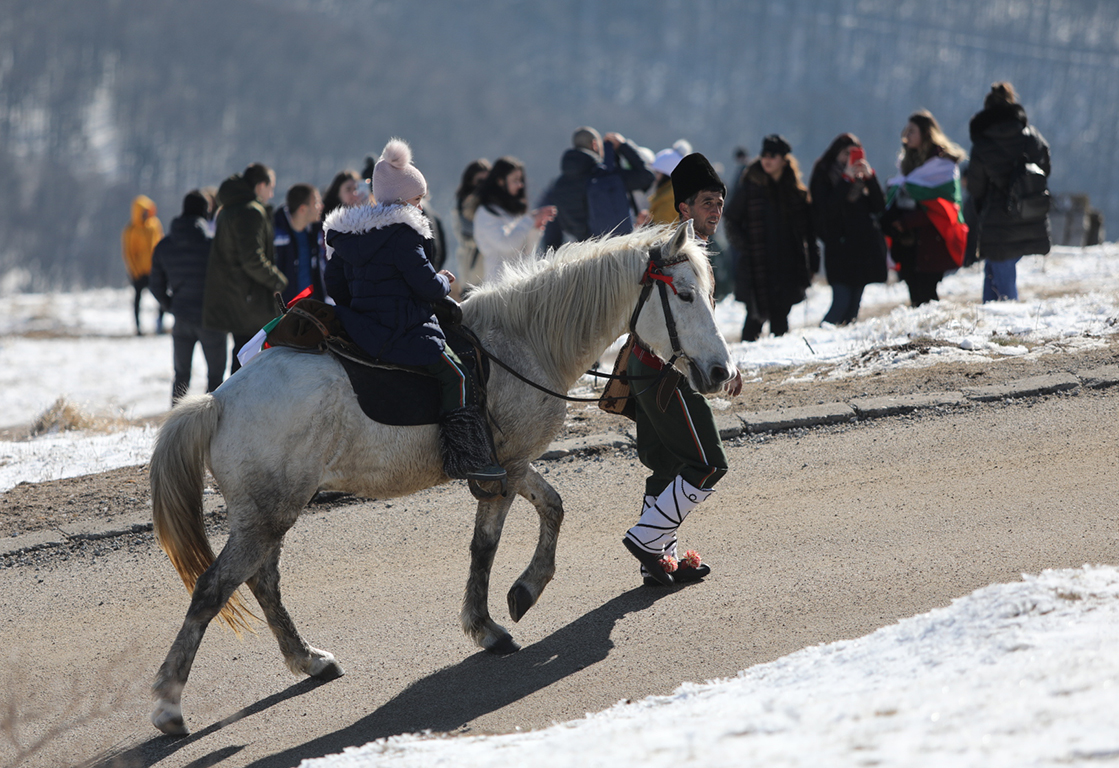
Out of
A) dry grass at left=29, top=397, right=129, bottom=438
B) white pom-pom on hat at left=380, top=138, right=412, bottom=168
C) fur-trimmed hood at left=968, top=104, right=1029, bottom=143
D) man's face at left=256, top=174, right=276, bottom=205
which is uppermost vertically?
fur-trimmed hood at left=968, top=104, right=1029, bottom=143

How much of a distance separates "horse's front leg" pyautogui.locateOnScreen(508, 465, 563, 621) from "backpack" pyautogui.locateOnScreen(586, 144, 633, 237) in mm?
5550

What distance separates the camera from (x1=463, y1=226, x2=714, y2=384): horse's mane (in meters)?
4.86

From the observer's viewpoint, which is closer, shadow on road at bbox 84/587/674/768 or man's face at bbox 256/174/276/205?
shadow on road at bbox 84/587/674/768

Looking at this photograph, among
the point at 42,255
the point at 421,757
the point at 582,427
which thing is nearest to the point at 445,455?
the point at 421,757

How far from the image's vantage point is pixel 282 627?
15.2 feet

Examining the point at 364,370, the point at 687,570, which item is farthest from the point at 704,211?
the point at 364,370

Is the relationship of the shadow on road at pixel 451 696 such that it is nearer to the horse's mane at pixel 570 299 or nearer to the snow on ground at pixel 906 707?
the snow on ground at pixel 906 707

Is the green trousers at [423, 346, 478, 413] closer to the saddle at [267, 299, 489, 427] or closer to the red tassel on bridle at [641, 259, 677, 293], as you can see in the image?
the saddle at [267, 299, 489, 427]

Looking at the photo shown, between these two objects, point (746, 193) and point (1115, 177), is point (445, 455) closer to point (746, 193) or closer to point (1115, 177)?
point (746, 193)

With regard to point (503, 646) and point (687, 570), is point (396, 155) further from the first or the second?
point (687, 570)

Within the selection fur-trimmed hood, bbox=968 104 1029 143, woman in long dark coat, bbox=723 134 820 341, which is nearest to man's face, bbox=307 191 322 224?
woman in long dark coat, bbox=723 134 820 341

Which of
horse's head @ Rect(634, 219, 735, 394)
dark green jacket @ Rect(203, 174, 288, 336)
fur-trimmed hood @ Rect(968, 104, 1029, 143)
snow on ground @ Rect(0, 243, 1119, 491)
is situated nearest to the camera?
horse's head @ Rect(634, 219, 735, 394)

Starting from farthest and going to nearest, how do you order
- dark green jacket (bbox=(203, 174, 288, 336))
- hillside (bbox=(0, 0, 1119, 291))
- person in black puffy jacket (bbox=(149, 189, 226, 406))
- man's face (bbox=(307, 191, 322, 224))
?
hillside (bbox=(0, 0, 1119, 291)), person in black puffy jacket (bbox=(149, 189, 226, 406)), man's face (bbox=(307, 191, 322, 224)), dark green jacket (bbox=(203, 174, 288, 336))

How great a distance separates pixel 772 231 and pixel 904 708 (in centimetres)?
766
